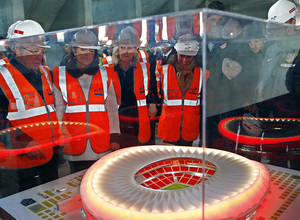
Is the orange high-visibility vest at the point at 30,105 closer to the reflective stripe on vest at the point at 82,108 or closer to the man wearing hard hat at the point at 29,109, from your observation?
the man wearing hard hat at the point at 29,109

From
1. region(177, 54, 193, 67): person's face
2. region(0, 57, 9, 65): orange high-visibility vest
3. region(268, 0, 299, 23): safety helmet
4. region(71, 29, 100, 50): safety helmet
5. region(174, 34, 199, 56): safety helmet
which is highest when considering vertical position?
region(268, 0, 299, 23): safety helmet

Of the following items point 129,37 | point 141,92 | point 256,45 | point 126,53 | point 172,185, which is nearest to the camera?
point 172,185

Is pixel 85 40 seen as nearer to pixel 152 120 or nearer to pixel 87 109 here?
pixel 87 109

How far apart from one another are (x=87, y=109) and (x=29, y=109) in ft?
1.55

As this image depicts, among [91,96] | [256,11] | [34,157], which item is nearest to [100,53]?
[91,96]

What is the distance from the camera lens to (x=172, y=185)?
1531mm

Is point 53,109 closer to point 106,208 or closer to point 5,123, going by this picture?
point 5,123

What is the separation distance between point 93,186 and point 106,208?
0.23 meters

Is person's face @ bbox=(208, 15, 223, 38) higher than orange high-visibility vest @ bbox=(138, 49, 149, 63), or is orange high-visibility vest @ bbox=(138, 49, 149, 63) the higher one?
person's face @ bbox=(208, 15, 223, 38)

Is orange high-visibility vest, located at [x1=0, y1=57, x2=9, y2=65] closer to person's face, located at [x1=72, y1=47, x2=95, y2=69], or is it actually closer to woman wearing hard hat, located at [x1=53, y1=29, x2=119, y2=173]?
woman wearing hard hat, located at [x1=53, y1=29, x2=119, y2=173]

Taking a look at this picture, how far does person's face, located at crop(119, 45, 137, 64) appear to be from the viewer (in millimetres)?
2032

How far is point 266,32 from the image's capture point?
178cm

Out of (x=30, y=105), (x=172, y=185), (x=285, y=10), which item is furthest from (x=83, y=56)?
(x=285, y=10)

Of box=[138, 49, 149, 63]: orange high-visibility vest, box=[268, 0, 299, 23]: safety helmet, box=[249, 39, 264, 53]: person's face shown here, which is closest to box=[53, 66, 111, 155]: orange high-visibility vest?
box=[138, 49, 149, 63]: orange high-visibility vest
